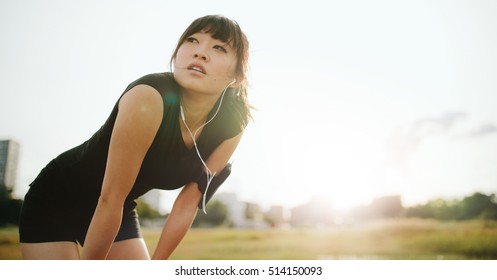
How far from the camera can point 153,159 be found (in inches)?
52.0

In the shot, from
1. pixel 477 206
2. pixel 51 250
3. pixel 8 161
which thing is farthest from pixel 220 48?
pixel 477 206

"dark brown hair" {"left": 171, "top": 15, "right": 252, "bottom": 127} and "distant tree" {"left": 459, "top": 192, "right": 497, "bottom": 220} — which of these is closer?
"dark brown hair" {"left": 171, "top": 15, "right": 252, "bottom": 127}

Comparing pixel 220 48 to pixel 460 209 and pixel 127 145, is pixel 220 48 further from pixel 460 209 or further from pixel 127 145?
pixel 460 209

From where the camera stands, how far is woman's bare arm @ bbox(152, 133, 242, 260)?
59.9 inches

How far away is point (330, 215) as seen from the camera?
2219mm

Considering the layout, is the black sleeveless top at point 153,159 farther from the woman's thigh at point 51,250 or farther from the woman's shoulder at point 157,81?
the woman's thigh at point 51,250

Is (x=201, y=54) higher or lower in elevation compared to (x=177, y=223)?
higher

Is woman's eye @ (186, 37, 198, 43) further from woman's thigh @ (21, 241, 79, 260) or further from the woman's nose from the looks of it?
woman's thigh @ (21, 241, 79, 260)

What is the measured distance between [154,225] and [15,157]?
76cm

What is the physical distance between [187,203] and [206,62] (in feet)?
1.79

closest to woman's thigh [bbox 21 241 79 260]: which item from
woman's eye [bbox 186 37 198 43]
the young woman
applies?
the young woman

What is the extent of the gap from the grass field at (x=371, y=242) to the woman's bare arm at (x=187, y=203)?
411 millimetres

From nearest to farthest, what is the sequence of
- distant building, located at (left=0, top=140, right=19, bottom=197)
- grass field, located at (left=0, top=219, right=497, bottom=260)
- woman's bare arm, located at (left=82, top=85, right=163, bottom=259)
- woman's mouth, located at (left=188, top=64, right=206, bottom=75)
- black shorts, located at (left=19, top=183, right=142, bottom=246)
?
1. woman's bare arm, located at (left=82, top=85, right=163, bottom=259)
2. black shorts, located at (left=19, top=183, right=142, bottom=246)
3. woman's mouth, located at (left=188, top=64, right=206, bottom=75)
4. distant building, located at (left=0, top=140, right=19, bottom=197)
5. grass field, located at (left=0, top=219, right=497, bottom=260)
